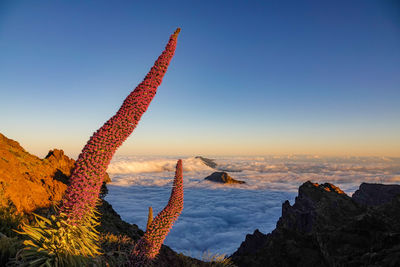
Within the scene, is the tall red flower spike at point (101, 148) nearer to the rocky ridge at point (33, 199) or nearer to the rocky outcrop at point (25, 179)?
the rocky ridge at point (33, 199)

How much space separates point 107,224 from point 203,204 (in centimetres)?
7746

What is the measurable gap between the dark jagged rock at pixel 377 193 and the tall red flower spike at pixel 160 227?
24.5 m

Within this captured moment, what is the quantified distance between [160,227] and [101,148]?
8.05 ft

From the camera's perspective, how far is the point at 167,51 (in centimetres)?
379

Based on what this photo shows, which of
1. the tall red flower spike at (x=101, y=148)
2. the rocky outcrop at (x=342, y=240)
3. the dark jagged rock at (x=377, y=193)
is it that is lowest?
the dark jagged rock at (x=377, y=193)

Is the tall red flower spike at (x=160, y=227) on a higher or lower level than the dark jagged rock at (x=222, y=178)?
higher

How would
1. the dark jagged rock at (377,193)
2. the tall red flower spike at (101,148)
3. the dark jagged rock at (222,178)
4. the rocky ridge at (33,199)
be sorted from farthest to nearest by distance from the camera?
the dark jagged rock at (222,178)
the dark jagged rock at (377,193)
the rocky ridge at (33,199)
the tall red flower spike at (101,148)

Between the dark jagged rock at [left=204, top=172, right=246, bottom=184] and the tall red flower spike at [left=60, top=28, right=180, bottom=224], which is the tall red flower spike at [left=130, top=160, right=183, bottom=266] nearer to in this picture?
the tall red flower spike at [left=60, top=28, right=180, bottom=224]

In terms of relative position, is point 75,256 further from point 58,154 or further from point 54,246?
point 58,154

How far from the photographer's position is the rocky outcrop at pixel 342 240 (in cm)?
526

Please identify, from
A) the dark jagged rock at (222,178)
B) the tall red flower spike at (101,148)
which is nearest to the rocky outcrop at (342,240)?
the tall red flower spike at (101,148)

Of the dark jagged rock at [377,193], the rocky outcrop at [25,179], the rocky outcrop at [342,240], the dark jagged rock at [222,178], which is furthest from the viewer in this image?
the dark jagged rock at [222,178]

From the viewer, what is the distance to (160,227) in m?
4.64

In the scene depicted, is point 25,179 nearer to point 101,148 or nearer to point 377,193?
point 101,148
